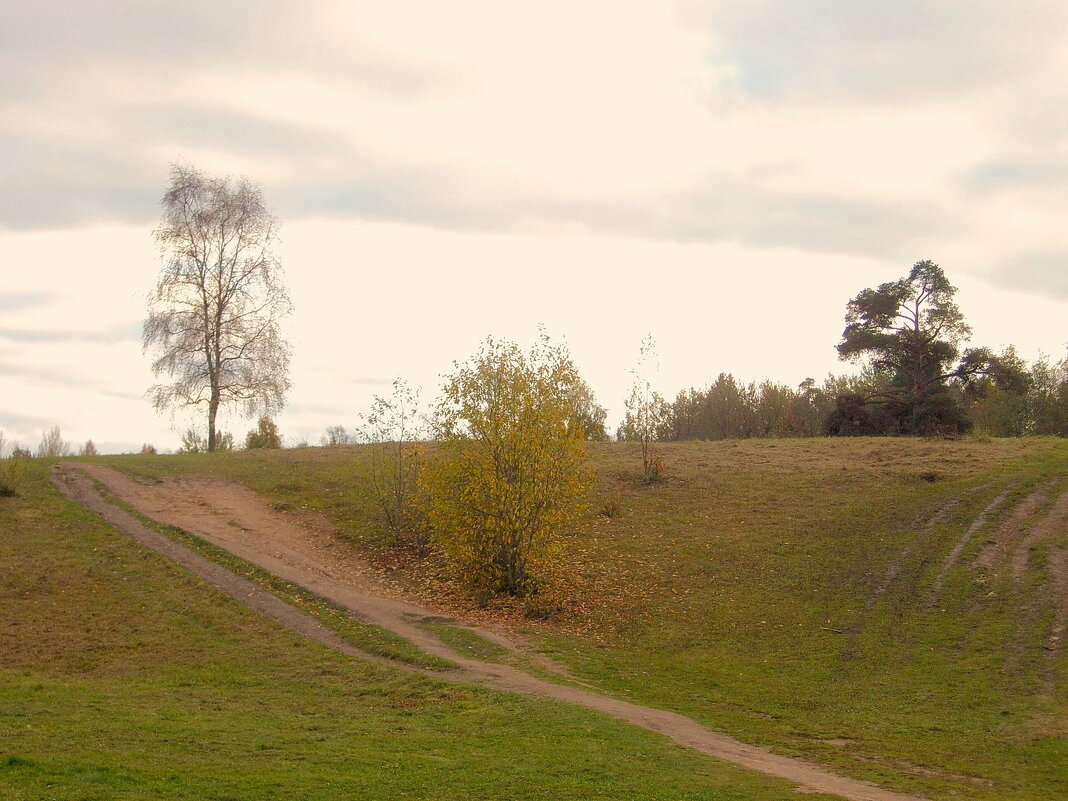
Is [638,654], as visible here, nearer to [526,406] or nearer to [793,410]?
[526,406]

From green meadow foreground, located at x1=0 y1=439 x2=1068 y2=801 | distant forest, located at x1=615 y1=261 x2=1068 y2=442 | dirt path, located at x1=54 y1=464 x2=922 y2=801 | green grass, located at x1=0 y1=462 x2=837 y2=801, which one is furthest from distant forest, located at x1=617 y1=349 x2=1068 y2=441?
green grass, located at x1=0 y1=462 x2=837 y2=801

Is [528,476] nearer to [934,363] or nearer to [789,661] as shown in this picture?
[789,661]

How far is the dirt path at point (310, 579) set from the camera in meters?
11.4

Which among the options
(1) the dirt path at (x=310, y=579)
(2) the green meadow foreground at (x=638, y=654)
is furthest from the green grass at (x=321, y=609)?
(2) the green meadow foreground at (x=638, y=654)

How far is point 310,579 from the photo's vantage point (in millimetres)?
21266

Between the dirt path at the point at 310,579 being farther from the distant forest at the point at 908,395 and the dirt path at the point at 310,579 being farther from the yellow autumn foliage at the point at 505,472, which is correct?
the distant forest at the point at 908,395

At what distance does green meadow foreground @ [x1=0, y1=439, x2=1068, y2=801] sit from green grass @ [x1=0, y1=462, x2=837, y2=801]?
0.19ft

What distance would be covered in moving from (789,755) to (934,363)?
35365mm

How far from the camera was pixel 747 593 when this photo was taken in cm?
2025

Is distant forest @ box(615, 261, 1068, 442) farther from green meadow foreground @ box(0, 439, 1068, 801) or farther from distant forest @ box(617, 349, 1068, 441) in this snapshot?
green meadow foreground @ box(0, 439, 1068, 801)

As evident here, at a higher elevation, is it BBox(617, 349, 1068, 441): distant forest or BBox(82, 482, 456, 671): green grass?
BBox(617, 349, 1068, 441): distant forest

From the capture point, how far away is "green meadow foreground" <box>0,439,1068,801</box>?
9.67 m

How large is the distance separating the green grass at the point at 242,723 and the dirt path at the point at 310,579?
667 mm

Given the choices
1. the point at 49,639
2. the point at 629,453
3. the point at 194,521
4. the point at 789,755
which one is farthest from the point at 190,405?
the point at 789,755
